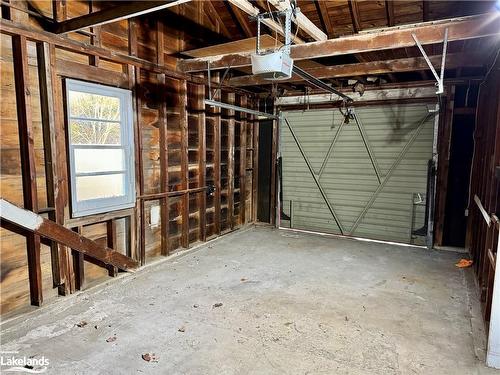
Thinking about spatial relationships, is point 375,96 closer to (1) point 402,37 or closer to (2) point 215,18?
(1) point 402,37

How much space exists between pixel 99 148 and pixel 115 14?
135 cm

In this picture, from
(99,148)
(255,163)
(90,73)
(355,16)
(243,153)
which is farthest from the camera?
(255,163)

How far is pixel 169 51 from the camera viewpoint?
4.09m

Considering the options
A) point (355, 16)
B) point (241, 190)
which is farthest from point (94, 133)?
point (241, 190)

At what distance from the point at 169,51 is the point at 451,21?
10.0 ft

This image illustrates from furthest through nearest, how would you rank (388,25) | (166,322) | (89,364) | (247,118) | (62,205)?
(247,118)
(388,25)
(62,205)
(166,322)
(89,364)

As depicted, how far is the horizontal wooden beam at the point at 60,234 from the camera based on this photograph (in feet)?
8.27

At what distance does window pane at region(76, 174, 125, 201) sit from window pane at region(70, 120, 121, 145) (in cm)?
35

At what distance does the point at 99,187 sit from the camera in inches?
131

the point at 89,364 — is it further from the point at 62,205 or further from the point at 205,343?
the point at 62,205

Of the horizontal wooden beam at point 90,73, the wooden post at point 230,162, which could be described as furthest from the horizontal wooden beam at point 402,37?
the wooden post at point 230,162

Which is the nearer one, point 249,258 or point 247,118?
point 249,258

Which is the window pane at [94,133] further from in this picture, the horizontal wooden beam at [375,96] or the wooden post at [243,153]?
the horizontal wooden beam at [375,96]

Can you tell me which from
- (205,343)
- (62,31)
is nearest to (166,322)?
(205,343)
